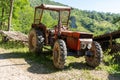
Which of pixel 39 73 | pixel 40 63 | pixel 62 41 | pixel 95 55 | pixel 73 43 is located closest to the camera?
pixel 39 73

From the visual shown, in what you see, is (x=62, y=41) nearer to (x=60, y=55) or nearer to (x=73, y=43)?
(x=60, y=55)

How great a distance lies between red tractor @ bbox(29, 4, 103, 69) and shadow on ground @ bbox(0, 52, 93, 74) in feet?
1.07

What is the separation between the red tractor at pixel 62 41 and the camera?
41.0 ft

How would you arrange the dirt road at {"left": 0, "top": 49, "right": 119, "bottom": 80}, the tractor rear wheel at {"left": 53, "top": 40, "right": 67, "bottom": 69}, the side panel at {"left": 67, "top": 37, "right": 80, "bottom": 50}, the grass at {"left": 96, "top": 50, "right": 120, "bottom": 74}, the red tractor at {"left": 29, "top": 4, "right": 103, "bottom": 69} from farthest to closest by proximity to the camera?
the grass at {"left": 96, "top": 50, "right": 120, "bottom": 74}, the side panel at {"left": 67, "top": 37, "right": 80, "bottom": 50}, the red tractor at {"left": 29, "top": 4, "right": 103, "bottom": 69}, the tractor rear wheel at {"left": 53, "top": 40, "right": 67, "bottom": 69}, the dirt road at {"left": 0, "top": 49, "right": 119, "bottom": 80}

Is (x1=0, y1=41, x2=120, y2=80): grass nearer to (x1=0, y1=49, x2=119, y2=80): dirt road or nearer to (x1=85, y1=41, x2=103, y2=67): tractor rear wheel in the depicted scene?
(x1=0, y1=49, x2=119, y2=80): dirt road

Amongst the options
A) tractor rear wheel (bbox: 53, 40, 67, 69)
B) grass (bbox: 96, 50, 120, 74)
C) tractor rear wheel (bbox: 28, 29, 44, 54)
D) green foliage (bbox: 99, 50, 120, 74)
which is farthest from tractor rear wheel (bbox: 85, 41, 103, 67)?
tractor rear wheel (bbox: 28, 29, 44, 54)

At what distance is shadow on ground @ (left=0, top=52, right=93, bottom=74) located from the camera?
12242 millimetres

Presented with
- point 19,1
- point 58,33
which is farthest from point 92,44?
point 19,1

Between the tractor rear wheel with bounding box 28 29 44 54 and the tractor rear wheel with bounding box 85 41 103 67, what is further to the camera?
the tractor rear wheel with bounding box 28 29 44 54

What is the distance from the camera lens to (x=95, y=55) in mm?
12742

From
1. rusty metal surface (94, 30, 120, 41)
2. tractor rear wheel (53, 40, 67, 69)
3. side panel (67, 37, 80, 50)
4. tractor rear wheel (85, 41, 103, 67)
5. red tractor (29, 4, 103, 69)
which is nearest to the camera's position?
tractor rear wheel (53, 40, 67, 69)

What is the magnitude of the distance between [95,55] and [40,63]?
276cm

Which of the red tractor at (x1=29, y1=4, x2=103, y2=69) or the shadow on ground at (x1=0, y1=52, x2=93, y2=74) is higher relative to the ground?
the red tractor at (x1=29, y1=4, x2=103, y2=69)

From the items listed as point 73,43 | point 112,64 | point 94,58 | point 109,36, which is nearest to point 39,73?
point 73,43
